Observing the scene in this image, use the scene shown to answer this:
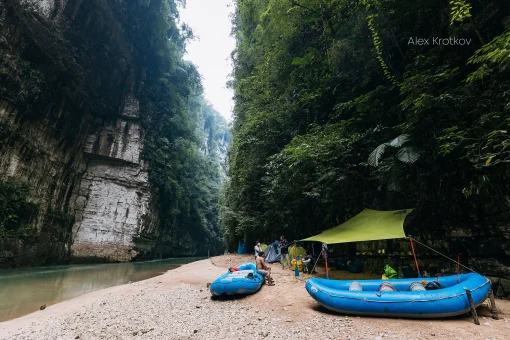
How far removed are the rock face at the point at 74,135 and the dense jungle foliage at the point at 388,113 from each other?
15.1 metres

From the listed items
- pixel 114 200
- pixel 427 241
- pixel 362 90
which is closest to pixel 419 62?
pixel 362 90

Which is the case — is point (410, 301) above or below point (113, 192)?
below

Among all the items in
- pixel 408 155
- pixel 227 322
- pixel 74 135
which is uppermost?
pixel 74 135

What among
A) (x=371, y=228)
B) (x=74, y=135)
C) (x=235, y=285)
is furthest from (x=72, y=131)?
(x=371, y=228)

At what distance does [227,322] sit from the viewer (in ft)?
14.4

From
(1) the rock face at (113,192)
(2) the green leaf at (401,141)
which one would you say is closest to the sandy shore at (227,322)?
(2) the green leaf at (401,141)

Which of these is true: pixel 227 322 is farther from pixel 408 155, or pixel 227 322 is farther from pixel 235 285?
pixel 408 155

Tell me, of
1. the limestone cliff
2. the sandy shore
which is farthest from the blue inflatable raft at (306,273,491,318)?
the limestone cliff

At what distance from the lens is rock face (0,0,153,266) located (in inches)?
620

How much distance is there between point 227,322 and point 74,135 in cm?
2293

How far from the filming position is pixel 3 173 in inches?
594

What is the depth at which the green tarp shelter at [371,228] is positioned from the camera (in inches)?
231

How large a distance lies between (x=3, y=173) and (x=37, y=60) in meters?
7.96

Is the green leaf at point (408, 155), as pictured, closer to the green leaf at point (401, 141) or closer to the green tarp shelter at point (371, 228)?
the green leaf at point (401, 141)
